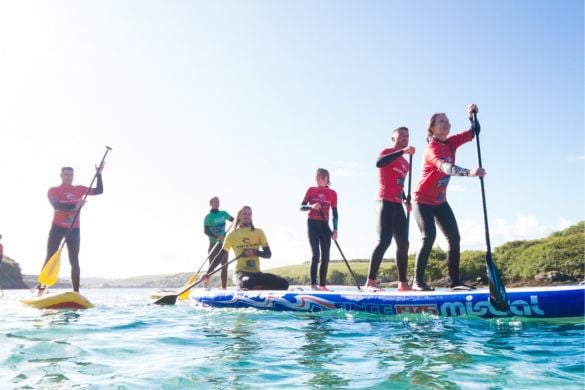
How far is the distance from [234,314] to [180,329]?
178 cm

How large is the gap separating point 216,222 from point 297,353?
901cm

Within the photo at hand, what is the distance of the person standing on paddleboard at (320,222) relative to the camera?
378 inches

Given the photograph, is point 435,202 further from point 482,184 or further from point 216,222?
point 216,222

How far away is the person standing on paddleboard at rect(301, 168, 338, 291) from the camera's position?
961cm

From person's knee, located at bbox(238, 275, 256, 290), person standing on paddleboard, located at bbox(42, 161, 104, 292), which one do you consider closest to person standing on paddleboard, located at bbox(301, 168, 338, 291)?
person's knee, located at bbox(238, 275, 256, 290)

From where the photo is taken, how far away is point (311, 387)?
136 inches

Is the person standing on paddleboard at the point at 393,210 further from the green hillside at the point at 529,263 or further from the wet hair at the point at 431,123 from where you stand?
the green hillside at the point at 529,263

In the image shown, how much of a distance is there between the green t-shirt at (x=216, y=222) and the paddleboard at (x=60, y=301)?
4467 mm

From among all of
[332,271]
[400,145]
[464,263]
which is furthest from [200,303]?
[332,271]

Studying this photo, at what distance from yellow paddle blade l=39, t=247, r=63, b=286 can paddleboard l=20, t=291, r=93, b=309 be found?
0.86 metres

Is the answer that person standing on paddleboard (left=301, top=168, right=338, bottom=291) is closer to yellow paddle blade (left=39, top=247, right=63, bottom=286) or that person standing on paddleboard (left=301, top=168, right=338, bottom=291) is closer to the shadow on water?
the shadow on water

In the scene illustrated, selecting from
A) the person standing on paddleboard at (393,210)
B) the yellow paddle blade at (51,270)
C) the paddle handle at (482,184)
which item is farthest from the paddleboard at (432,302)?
the yellow paddle blade at (51,270)

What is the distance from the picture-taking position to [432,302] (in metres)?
6.50

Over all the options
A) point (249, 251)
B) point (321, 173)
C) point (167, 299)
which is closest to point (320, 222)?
point (321, 173)
